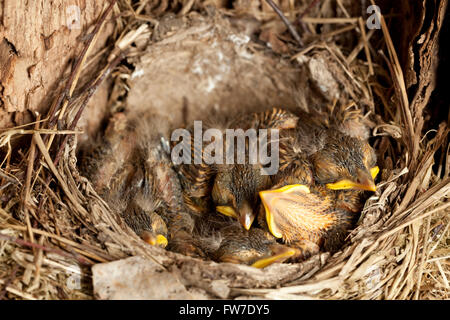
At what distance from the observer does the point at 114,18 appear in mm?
1902

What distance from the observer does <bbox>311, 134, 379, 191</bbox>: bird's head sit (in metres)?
1.64

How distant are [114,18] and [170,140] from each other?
1.82ft

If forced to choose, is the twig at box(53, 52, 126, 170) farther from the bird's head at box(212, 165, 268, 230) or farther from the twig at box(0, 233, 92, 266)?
the bird's head at box(212, 165, 268, 230)

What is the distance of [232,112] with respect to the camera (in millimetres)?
2256

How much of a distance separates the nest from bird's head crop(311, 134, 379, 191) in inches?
4.1

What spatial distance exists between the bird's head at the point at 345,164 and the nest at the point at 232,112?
0.34 feet

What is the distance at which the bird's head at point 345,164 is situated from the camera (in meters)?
1.64

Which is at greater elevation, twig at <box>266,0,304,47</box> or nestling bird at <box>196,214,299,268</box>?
twig at <box>266,0,304,47</box>

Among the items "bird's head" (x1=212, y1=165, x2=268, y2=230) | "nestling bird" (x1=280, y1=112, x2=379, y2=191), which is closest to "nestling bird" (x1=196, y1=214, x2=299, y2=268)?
"bird's head" (x1=212, y1=165, x2=268, y2=230)

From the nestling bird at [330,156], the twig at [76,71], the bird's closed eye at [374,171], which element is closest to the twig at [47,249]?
the twig at [76,71]

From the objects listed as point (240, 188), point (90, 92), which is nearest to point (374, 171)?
point (240, 188)

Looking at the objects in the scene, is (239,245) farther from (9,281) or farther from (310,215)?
(9,281)

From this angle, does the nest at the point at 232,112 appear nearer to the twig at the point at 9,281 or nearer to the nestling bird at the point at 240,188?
the twig at the point at 9,281

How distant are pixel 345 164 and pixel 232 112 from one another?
2.44 ft
